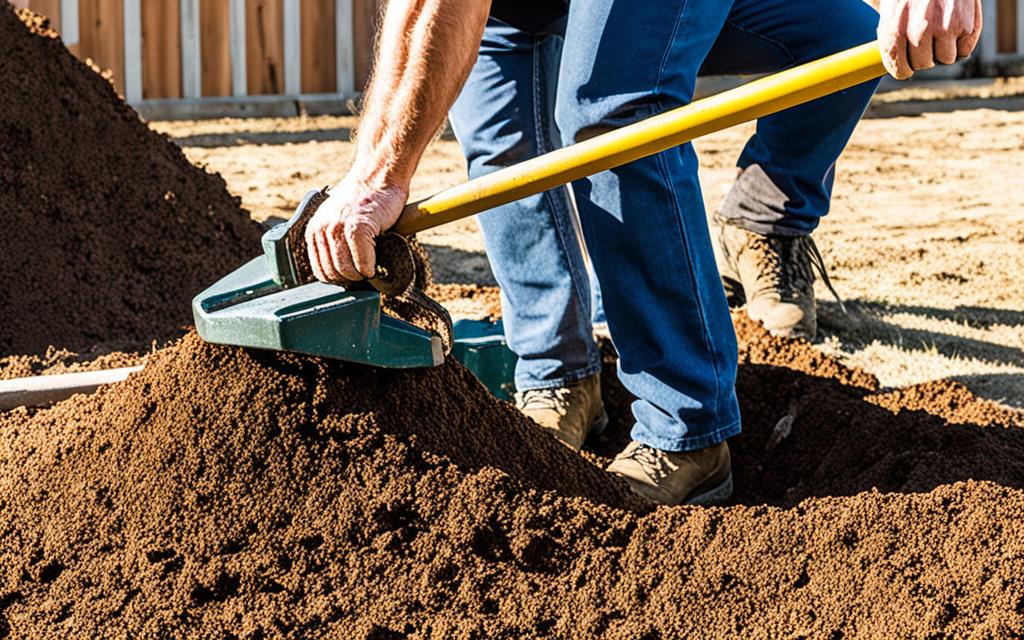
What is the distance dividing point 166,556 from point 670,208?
1.15m

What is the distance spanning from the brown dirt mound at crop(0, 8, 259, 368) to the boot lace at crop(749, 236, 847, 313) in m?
1.81

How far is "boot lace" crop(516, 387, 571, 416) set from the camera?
9.88 ft

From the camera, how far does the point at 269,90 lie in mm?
9094

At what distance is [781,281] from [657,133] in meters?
1.87

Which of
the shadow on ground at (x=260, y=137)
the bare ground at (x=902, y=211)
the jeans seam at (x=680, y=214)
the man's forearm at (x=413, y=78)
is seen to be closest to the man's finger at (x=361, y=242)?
the man's forearm at (x=413, y=78)

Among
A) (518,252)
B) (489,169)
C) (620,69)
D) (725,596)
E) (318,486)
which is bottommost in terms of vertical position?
(725,596)

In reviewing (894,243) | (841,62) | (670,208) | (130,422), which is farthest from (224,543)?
(894,243)

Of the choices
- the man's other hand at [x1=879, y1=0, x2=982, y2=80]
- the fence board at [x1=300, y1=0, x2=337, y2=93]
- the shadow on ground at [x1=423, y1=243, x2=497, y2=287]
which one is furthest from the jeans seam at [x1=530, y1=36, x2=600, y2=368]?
the fence board at [x1=300, y1=0, x2=337, y2=93]

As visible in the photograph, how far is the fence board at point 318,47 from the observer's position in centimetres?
904

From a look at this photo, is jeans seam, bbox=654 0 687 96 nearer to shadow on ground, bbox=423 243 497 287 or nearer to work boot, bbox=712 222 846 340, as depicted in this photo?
work boot, bbox=712 222 846 340

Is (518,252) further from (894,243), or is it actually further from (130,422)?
(894,243)

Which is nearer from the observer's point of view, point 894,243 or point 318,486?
point 318,486

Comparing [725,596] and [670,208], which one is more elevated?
[670,208]

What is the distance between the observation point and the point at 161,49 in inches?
344
